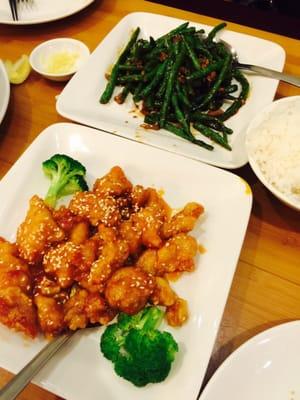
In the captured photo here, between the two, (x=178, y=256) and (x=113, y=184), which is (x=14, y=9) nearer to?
(x=113, y=184)

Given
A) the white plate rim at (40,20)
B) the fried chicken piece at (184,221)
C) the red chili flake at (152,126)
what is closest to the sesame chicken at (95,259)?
the fried chicken piece at (184,221)

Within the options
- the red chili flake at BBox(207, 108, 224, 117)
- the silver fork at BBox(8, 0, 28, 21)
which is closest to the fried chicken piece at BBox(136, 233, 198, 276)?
the red chili flake at BBox(207, 108, 224, 117)

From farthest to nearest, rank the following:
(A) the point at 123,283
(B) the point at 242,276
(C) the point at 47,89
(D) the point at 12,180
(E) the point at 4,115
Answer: (C) the point at 47,89 < (E) the point at 4,115 < (D) the point at 12,180 < (B) the point at 242,276 < (A) the point at 123,283

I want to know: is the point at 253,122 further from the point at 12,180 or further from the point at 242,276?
the point at 12,180

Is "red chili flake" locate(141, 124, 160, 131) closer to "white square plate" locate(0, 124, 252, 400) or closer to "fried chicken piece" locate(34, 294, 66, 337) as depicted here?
"white square plate" locate(0, 124, 252, 400)

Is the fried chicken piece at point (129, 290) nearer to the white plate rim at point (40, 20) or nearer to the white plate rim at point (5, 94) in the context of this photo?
the white plate rim at point (5, 94)

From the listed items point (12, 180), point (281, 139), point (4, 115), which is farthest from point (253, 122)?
point (4, 115)
